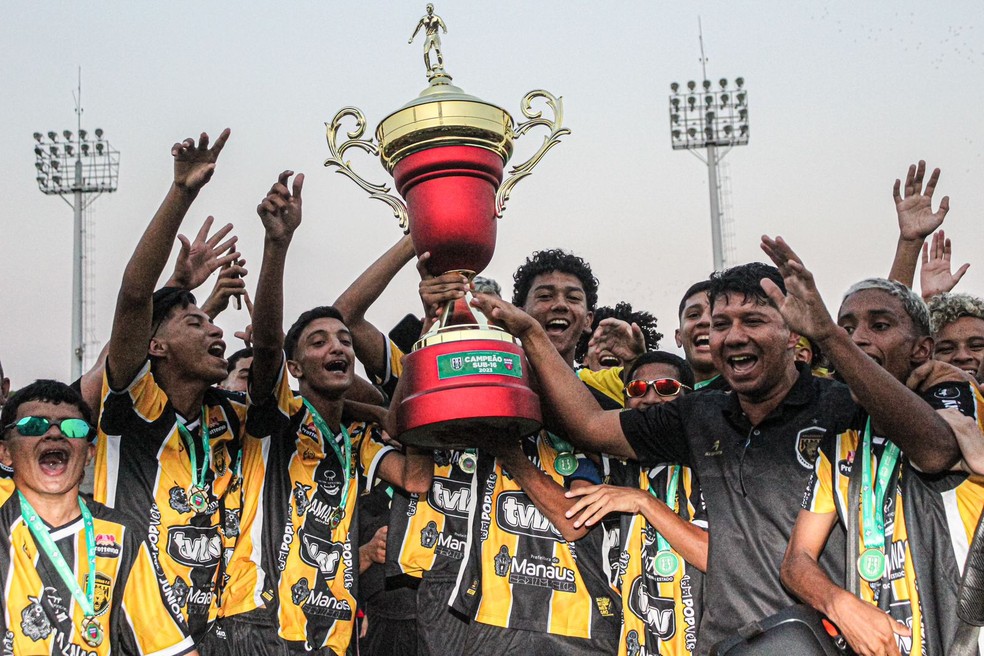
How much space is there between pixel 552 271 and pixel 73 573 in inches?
88.2

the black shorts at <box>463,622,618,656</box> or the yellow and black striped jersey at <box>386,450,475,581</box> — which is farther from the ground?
the yellow and black striped jersey at <box>386,450,475,581</box>

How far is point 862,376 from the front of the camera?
2912 mm

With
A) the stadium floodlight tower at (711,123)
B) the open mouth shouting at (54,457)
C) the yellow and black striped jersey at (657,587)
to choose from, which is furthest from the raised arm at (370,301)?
the stadium floodlight tower at (711,123)

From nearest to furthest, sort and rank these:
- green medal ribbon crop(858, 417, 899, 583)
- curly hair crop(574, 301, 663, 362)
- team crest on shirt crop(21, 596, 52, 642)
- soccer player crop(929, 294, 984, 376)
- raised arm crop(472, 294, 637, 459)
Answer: green medal ribbon crop(858, 417, 899, 583)
team crest on shirt crop(21, 596, 52, 642)
raised arm crop(472, 294, 637, 459)
soccer player crop(929, 294, 984, 376)
curly hair crop(574, 301, 663, 362)

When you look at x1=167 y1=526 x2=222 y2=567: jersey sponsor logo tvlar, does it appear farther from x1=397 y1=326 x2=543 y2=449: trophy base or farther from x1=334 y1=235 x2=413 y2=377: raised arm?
x1=334 y1=235 x2=413 y2=377: raised arm

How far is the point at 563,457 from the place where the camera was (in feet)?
13.6

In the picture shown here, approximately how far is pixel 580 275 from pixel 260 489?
5.38 ft

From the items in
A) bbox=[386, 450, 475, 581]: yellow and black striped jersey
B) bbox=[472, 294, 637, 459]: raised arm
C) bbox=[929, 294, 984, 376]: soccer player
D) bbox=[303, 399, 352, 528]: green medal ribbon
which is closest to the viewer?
bbox=[472, 294, 637, 459]: raised arm

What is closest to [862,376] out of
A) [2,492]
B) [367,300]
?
[367,300]

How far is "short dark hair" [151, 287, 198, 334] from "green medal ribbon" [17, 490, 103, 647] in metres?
0.83

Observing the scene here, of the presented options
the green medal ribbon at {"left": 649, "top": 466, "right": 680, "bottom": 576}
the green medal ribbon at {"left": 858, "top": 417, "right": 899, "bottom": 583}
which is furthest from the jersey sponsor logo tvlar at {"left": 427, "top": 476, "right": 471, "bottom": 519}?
the green medal ribbon at {"left": 858, "top": 417, "right": 899, "bottom": 583}

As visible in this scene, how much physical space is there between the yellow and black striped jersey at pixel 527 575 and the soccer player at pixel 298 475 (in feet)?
1.33

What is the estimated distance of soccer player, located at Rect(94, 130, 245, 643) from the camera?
3756mm

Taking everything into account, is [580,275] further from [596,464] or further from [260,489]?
[260,489]
